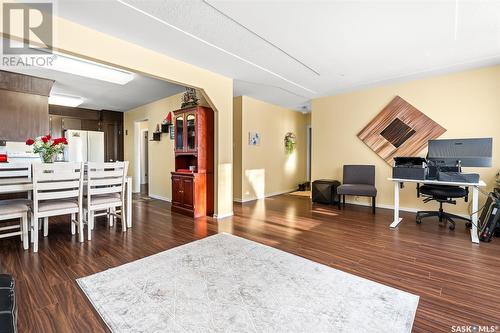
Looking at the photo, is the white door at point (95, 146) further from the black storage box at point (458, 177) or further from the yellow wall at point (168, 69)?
the black storage box at point (458, 177)

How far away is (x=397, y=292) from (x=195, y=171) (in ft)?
11.5

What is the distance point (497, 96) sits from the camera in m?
3.82

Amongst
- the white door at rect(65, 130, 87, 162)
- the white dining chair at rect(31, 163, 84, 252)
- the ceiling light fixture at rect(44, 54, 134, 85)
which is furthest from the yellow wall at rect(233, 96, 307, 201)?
the white door at rect(65, 130, 87, 162)

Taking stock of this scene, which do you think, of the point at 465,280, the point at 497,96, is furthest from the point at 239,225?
the point at 497,96

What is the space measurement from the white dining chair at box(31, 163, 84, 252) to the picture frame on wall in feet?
12.1

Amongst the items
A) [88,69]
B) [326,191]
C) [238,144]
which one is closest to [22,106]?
[88,69]

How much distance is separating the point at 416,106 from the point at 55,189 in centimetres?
611

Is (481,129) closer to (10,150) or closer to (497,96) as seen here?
(497,96)

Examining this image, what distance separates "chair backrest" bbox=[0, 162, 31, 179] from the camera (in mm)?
3103

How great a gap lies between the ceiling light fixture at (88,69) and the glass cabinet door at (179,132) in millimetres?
1103

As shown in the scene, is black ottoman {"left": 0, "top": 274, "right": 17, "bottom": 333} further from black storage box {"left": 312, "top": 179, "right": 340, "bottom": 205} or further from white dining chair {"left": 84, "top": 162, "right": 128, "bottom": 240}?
black storage box {"left": 312, "top": 179, "right": 340, "bottom": 205}

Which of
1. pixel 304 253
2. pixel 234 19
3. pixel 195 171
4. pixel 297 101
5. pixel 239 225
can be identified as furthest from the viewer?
pixel 297 101

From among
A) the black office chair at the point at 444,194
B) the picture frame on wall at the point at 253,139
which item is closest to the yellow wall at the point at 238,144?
the picture frame on wall at the point at 253,139

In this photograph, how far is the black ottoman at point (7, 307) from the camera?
0.96m
